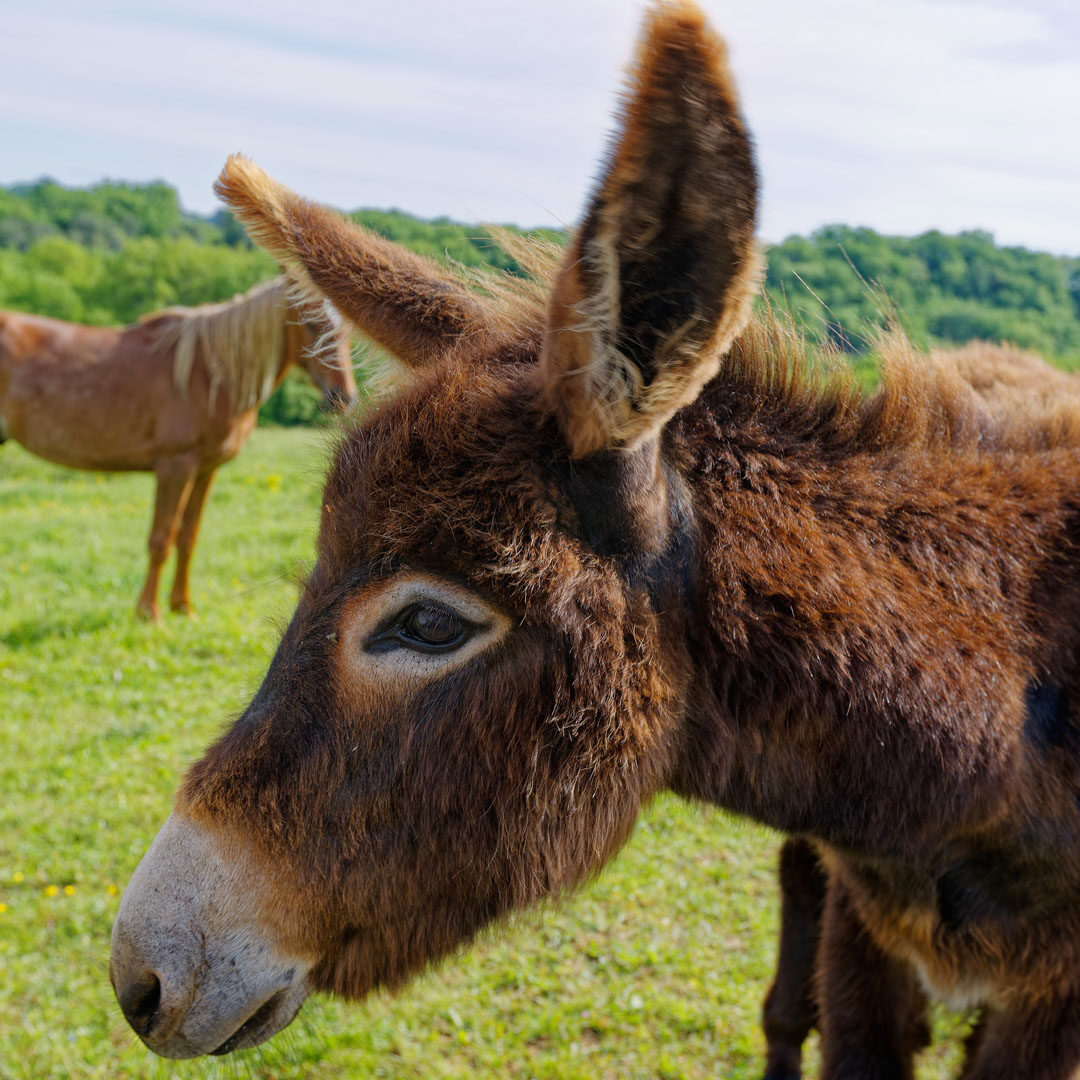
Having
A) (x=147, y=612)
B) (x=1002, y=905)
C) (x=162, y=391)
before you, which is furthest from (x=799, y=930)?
(x=162, y=391)

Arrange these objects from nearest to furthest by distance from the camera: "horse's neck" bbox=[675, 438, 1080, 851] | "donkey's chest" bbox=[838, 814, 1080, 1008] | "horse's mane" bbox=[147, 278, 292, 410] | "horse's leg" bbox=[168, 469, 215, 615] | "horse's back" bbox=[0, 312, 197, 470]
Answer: "horse's neck" bbox=[675, 438, 1080, 851]
"donkey's chest" bbox=[838, 814, 1080, 1008]
"horse's leg" bbox=[168, 469, 215, 615]
"horse's mane" bbox=[147, 278, 292, 410]
"horse's back" bbox=[0, 312, 197, 470]

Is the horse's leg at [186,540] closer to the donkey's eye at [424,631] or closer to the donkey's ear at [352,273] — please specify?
the donkey's ear at [352,273]

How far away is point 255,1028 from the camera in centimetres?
171

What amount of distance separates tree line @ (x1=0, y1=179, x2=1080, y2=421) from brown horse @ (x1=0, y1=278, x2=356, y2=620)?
1605 millimetres

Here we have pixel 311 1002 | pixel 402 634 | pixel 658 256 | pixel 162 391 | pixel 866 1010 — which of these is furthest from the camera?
pixel 162 391

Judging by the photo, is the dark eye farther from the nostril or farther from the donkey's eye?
the nostril

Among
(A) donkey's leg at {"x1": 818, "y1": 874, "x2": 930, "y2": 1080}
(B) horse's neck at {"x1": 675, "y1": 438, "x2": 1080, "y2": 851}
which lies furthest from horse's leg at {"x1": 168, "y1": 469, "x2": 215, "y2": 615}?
(B) horse's neck at {"x1": 675, "y1": 438, "x2": 1080, "y2": 851}

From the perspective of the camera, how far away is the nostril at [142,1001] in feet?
5.21

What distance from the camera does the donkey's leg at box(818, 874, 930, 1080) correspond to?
242 cm

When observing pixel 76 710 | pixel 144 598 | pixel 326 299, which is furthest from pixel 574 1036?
pixel 144 598

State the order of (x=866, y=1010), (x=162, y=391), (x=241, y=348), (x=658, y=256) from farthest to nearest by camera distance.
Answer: (x=162, y=391) < (x=241, y=348) < (x=866, y=1010) < (x=658, y=256)

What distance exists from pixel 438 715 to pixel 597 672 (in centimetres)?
30

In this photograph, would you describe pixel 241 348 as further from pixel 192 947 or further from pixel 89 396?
pixel 192 947

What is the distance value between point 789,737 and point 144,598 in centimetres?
738
